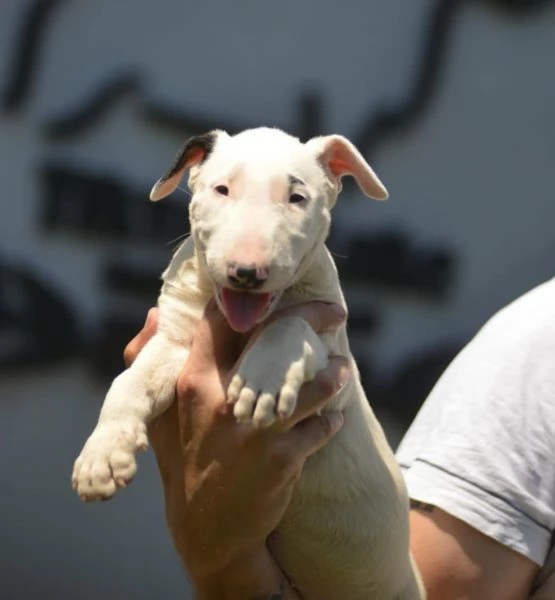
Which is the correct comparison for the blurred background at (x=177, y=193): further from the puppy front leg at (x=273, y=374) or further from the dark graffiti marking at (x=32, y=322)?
the puppy front leg at (x=273, y=374)

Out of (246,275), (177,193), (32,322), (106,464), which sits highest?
(246,275)

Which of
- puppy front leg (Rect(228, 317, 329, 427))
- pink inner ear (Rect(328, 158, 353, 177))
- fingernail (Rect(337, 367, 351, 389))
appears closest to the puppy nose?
puppy front leg (Rect(228, 317, 329, 427))

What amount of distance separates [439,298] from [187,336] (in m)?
2.02

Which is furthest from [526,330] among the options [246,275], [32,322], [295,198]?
[32,322]

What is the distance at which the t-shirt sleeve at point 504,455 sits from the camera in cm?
199

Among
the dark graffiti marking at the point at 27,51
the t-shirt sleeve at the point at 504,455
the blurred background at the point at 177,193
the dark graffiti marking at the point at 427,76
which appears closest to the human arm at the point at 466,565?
the t-shirt sleeve at the point at 504,455

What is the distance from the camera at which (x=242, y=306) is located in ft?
5.14

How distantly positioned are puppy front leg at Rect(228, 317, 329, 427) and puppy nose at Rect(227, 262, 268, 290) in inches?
4.4

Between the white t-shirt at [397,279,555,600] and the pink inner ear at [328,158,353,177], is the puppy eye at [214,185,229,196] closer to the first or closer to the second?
the pink inner ear at [328,158,353,177]

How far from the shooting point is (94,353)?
3477 mm

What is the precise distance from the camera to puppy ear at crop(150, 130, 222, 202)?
1750 millimetres

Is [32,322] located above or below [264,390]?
below

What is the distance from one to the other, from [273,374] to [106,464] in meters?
0.23

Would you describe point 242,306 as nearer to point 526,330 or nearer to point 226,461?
point 226,461
